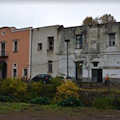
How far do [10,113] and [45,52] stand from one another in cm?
2482

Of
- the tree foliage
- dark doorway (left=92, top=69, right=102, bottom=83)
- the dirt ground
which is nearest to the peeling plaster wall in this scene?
dark doorway (left=92, top=69, right=102, bottom=83)

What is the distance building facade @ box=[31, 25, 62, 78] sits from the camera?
33812 mm

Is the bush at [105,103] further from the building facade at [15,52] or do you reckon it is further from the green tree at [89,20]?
the green tree at [89,20]

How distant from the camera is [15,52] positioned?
37938mm

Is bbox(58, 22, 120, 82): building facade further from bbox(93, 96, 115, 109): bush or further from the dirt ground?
the dirt ground

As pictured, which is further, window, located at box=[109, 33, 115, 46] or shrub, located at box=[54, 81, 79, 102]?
window, located at box=[109, 33, 115, 46]

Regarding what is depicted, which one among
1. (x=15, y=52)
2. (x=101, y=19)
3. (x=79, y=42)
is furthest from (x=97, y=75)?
(x=101, y=19)

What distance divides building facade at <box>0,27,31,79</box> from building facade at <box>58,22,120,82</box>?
6205 mm

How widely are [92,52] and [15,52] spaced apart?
14098 mm

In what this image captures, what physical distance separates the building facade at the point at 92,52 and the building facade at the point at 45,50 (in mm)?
898

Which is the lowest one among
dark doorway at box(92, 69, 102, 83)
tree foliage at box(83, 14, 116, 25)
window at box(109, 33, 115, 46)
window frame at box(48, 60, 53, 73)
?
dark doorway at box(92, 69, 102, 83)

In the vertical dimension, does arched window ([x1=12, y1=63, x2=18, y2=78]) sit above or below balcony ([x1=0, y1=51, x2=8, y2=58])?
below

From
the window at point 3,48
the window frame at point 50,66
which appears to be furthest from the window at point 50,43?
the window at point 3,48

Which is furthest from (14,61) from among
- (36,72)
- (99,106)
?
(99,106)
